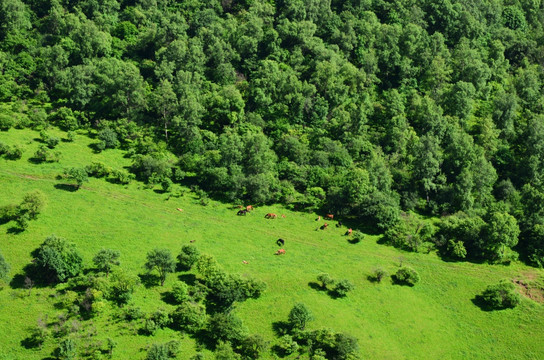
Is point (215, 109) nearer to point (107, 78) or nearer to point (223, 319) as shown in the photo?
point (107, 78)

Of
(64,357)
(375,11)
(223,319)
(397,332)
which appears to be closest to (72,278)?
(64,357)

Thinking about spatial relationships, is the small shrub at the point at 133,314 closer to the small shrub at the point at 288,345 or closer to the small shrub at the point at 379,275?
the small shrub at the point at 288,345

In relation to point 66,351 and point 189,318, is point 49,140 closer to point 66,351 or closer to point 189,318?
point 66,351

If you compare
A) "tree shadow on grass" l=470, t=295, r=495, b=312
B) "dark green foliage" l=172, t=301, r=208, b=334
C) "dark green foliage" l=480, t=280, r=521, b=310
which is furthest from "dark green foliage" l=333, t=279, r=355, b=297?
"dark green foliage" l=480, t=280, r=521, b=310

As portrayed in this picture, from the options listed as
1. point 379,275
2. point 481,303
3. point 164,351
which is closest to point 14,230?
point 164,351

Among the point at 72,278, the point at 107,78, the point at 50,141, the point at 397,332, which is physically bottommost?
the point at 397,332

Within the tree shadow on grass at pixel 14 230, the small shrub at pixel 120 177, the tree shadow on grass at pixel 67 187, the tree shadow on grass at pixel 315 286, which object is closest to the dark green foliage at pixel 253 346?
the tree shadow on grass at pixel 315 286
